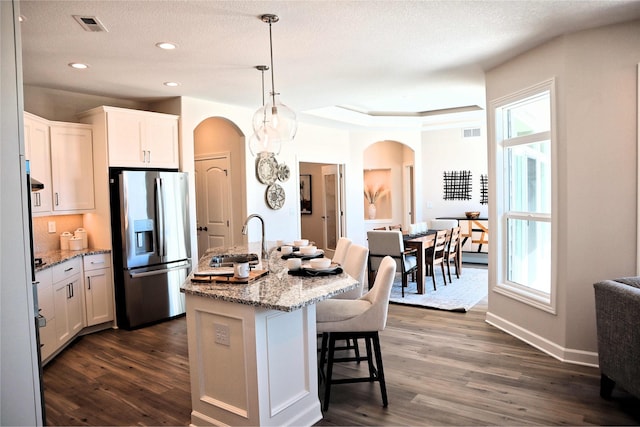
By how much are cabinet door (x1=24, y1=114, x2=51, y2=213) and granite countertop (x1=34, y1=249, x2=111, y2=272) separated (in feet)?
1.46

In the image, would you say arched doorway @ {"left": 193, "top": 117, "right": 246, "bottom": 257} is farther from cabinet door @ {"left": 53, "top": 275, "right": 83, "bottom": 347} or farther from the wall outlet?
the wall outlet

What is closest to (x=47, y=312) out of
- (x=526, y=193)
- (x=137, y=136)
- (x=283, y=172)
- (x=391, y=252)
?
(x=137, y=136)

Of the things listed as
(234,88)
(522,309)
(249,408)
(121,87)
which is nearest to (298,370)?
(249,408)

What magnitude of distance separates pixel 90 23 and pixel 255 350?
2475 millimetres

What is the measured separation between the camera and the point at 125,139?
15.5ft

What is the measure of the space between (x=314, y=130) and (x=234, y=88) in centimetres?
277

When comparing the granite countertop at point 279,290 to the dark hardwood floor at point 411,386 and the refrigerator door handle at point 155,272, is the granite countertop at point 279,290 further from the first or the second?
the refrigerator door handle at point 155,272

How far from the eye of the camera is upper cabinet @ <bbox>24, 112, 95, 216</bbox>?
4137 millimetres

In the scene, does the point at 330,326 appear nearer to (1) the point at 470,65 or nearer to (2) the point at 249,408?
(2) the point at 249,408

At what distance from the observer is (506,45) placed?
3680mm

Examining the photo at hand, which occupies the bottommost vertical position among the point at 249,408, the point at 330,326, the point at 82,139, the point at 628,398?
the point at 628,398

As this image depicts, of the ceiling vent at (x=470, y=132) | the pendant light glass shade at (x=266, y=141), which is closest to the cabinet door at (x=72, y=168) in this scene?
the pendant light glass shade at (x=266, y=141)

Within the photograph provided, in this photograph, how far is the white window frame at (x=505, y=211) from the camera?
12.0 ft

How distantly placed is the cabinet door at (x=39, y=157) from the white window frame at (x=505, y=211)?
14.6ft
